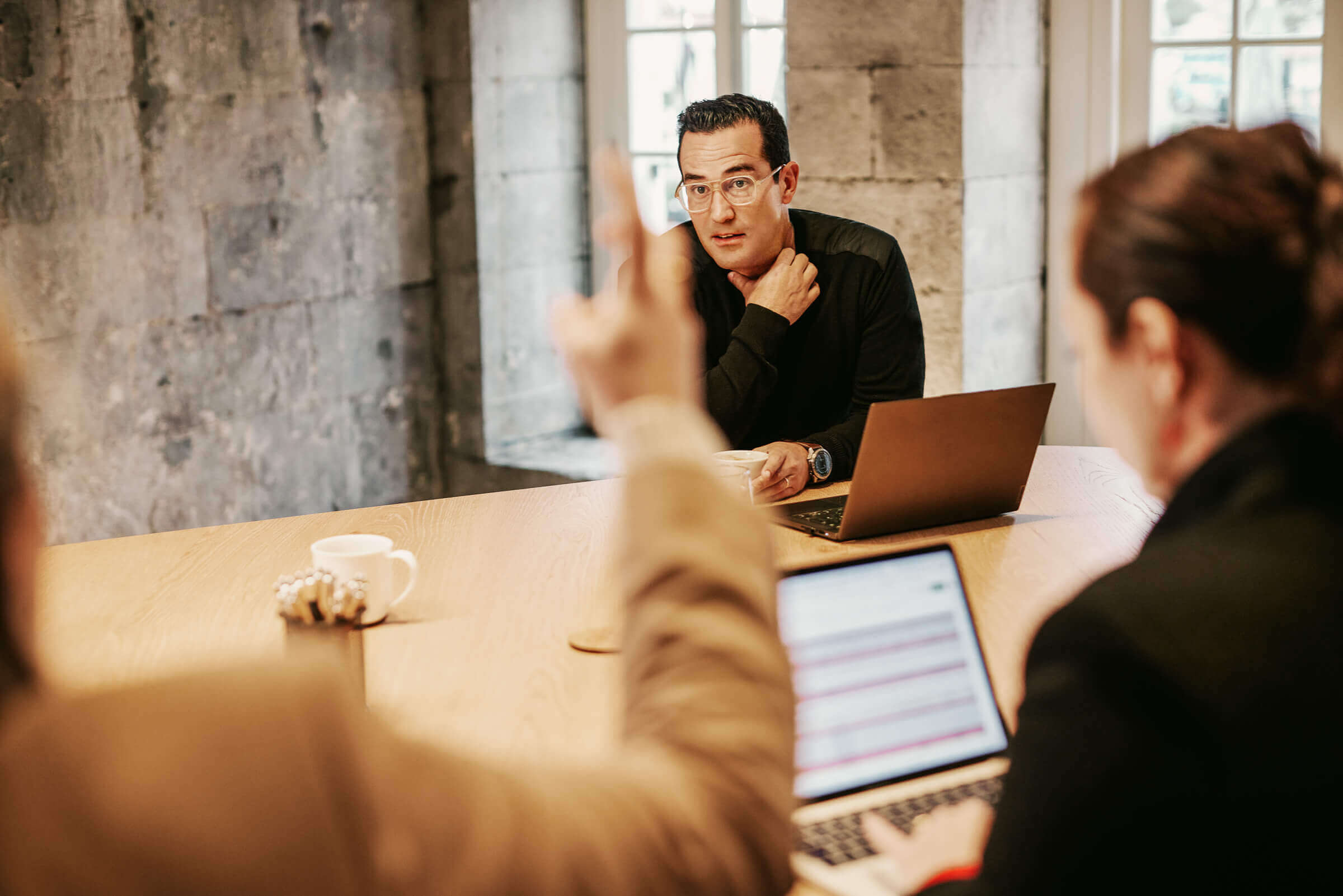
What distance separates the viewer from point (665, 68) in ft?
13.3

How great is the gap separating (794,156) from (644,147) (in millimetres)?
832

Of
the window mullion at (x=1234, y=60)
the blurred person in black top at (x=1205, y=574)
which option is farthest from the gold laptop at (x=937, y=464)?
the window mullion at (x=1234, y=60)

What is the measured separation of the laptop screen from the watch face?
0.89m

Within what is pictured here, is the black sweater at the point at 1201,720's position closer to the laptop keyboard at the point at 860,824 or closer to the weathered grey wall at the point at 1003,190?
the laptop keyboard at the point at 860,824

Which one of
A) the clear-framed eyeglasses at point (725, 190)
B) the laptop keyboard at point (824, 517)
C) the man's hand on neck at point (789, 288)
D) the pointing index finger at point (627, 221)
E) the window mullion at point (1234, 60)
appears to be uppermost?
the window mullion at point (1234, 60)

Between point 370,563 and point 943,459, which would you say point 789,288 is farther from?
point 370,563

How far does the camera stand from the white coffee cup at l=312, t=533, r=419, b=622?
4.85 feet

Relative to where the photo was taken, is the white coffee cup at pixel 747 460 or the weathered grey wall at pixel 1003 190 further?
the weathered grey wall at pixel 1003 190

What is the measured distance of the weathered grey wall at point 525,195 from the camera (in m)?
3.95

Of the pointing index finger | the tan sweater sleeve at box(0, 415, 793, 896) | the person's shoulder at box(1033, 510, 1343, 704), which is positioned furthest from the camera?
the person's shoulder at box(1033, 510, 1343, 704)

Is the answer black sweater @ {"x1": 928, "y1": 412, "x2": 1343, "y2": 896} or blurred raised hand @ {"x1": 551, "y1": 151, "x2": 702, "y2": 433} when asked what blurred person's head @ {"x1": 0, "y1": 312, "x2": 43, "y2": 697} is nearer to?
blurred raised hand @ {"x1": 551, "y1": 151, "x2": 702, "y2": 433}

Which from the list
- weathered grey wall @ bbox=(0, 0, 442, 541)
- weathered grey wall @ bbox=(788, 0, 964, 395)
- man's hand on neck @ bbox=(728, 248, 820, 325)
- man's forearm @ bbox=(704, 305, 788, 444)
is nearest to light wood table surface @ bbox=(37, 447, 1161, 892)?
man's forearm @ bbox=(704, 305, 788, 444)

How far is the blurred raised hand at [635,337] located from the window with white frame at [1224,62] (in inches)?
109

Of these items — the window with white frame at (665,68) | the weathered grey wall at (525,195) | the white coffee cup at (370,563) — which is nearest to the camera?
the white coffee cup at (370,563)
